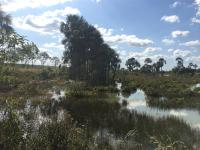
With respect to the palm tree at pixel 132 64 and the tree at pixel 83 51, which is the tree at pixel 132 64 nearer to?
the palm tree at pixel 132 64

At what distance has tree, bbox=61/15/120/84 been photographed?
6975cm

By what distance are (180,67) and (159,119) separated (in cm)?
12979

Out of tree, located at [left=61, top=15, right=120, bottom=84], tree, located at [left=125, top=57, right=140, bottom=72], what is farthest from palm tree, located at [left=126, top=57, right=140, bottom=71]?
tree, located at [left=61, top=15, right=120, bottom=84]

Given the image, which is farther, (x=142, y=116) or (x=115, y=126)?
(x=142, y=116)

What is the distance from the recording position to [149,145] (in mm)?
15648

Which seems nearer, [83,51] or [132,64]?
[83,51]

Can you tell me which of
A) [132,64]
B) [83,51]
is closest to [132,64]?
[132,64]

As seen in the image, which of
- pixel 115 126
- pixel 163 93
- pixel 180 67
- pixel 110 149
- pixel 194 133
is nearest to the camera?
pixel 110 149

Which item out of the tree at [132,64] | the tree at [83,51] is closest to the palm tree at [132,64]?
the tree at [132,64]

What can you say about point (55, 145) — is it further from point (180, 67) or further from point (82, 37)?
point (180, 67)

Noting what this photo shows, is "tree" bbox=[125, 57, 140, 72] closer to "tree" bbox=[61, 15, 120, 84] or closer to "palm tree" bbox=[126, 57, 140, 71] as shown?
"palm tree" bbox=[126, 57, 140, 71]

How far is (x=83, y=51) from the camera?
71.2 metres

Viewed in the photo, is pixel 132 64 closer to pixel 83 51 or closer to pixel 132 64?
pixel 132 64

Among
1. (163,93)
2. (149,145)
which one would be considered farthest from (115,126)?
(163,93)
